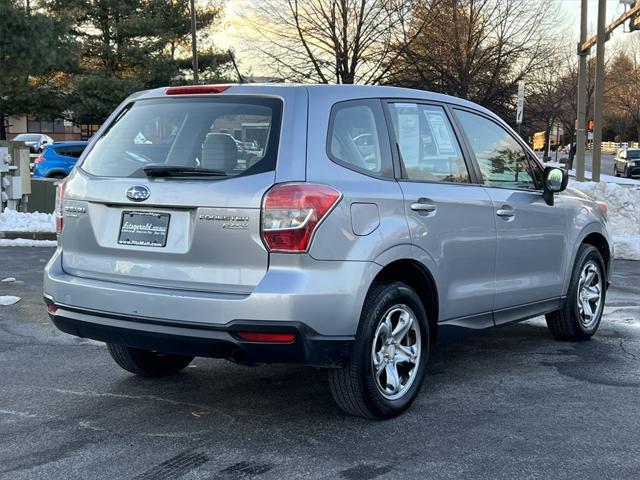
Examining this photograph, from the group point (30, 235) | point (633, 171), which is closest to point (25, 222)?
point (30, 235)

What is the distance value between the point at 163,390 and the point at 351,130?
78.8 inches

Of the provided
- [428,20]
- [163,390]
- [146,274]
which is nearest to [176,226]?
[146,274]

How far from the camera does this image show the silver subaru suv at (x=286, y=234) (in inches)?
152

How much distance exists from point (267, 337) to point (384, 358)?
31.8 inches

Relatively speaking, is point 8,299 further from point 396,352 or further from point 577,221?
point 577,221

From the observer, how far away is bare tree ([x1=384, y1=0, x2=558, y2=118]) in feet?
89.7

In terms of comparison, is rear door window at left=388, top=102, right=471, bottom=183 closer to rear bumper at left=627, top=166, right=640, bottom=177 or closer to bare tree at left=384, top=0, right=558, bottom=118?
bare tree at left=384, top=0, right=558, bottom=118

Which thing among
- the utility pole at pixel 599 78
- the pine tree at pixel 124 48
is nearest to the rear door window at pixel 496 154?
the utility pole at pixel 599 78

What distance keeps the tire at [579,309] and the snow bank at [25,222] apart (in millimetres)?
8977

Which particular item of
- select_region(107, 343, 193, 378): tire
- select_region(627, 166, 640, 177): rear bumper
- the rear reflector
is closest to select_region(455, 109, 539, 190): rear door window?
the rear reflector

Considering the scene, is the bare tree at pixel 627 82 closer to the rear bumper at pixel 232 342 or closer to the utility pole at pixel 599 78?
the utility pole at pixel 599 78

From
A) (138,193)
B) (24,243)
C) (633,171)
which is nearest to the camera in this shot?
(138,193)

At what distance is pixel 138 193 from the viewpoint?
13.6 ft

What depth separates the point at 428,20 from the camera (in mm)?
27359
